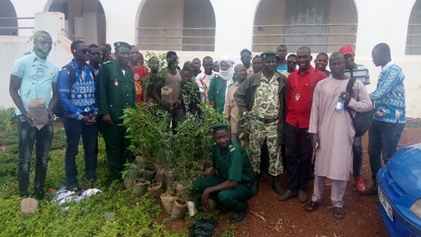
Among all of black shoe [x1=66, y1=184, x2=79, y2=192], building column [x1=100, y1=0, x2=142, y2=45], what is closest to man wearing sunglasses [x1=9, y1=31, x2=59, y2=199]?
black shoe [x1=66, y1=184, x2=79, y2=192]

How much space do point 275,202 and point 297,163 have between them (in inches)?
22.2

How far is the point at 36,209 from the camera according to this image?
3.74 meters

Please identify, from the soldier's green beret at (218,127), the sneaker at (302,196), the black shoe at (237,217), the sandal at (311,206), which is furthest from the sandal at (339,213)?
the soldier's green beret at (218,127)

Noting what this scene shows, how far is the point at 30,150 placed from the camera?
3.87 m

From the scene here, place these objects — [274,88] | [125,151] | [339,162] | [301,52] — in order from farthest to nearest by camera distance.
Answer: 1. [125,151]
2. [274,88]
3. [301,52]
4. [339,162]

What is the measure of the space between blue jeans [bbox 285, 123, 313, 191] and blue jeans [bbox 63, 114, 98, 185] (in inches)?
101

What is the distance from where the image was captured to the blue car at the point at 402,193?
2432 millimetres

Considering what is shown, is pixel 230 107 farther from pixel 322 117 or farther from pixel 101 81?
pixel 101 81

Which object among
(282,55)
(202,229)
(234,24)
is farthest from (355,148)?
(234,24)

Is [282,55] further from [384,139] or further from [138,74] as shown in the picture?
[138,74]

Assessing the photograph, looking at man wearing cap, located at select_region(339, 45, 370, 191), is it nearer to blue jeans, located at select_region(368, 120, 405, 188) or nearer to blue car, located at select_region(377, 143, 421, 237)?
blue jeans, located at select_region(368, 120, 405, 188)

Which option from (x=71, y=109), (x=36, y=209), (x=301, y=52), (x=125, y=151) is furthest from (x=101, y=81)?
(x=301, y=52)

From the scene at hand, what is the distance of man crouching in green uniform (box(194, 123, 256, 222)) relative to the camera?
3.46 meters

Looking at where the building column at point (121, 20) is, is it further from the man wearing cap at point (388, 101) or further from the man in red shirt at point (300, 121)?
the man wearing cap at point (388, 101)
